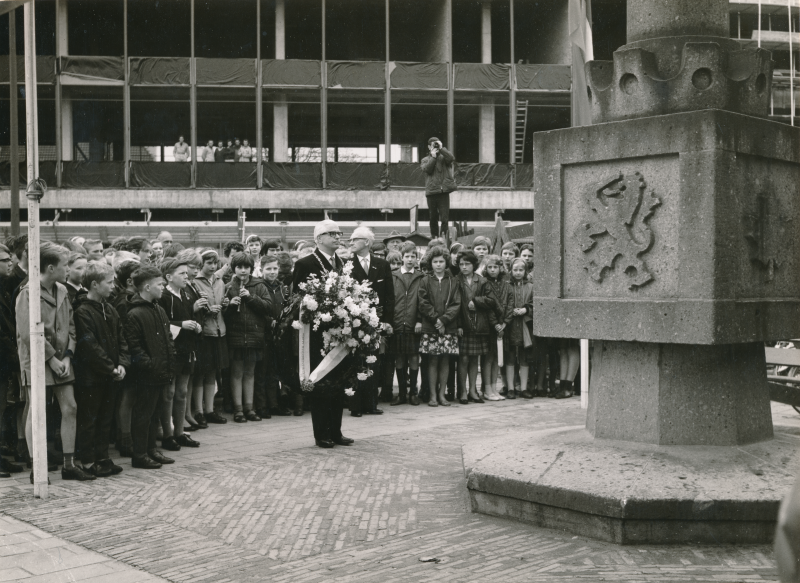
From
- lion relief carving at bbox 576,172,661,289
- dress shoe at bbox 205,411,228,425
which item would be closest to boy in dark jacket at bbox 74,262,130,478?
dress shoe at bbox 205,411,228,425

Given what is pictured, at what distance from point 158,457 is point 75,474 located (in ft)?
2.76

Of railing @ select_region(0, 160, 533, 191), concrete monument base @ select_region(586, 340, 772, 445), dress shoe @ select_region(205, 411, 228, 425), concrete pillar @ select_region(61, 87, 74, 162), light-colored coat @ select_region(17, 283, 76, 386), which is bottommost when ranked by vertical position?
dress shoe @ select_region(205, 411, 228, 425)

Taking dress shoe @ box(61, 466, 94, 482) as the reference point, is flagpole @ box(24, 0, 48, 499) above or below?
above

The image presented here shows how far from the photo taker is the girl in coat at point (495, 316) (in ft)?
40.1

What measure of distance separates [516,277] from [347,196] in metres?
22.9

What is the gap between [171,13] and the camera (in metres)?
36.3

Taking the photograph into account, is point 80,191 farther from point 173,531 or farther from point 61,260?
point 173,531

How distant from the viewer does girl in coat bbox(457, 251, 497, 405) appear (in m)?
12.0

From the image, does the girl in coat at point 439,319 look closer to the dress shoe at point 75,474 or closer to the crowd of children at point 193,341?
the crowd of children at point 193,341

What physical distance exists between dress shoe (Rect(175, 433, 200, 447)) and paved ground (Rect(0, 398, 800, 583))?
1.13ft

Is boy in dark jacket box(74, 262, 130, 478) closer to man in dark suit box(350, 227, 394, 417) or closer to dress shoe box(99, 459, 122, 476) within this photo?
dress shoe box(99, 459, 122, 476)

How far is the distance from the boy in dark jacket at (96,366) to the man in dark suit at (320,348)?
72.2 inches

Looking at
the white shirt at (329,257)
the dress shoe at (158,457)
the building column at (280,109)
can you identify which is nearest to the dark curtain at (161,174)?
the building column at (280,109)

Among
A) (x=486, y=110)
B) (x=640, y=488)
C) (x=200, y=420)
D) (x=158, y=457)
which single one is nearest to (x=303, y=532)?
(x=640, y=488)
